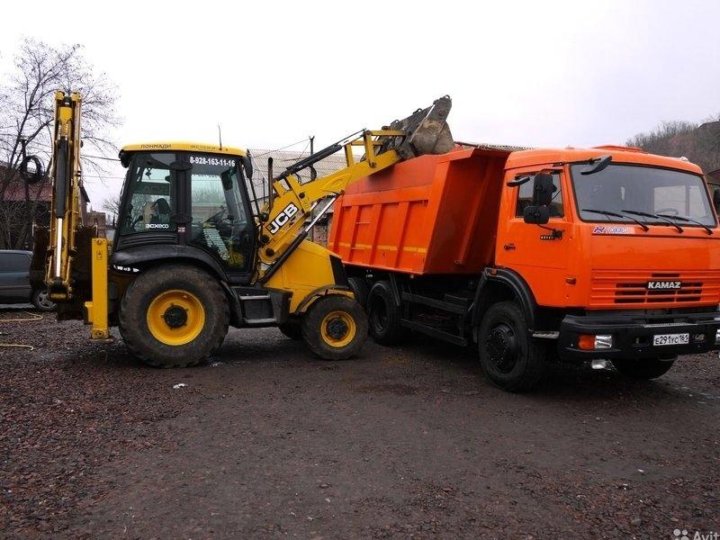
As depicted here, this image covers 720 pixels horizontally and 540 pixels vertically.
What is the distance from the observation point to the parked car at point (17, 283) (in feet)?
43.0

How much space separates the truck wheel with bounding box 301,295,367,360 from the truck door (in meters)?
2.29

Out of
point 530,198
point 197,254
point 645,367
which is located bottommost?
point 645,367

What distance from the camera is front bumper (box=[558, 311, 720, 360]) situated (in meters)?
5.50

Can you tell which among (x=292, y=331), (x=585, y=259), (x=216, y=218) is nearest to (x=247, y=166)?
(x=216, y=218)

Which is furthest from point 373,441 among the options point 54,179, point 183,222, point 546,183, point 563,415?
point 54,179

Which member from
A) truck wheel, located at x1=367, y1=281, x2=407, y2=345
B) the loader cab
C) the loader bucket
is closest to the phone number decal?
the loader cab

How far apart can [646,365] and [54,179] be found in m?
7.23

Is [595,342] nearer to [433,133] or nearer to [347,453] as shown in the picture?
[347,453]

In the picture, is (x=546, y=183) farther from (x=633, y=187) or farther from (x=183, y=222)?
(x=183, y=222)

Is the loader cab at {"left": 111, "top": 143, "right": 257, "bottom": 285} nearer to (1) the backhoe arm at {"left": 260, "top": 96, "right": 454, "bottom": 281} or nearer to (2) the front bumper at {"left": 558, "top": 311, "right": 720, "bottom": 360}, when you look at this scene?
(1) the backhoe arm at {"left": 260, "top": 96, "right": 454, "bottom": 281}

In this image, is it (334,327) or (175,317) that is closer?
(175,317)

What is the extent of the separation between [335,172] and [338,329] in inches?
90.0

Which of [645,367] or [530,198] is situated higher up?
[530,198]

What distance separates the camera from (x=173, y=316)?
7.16 metres
